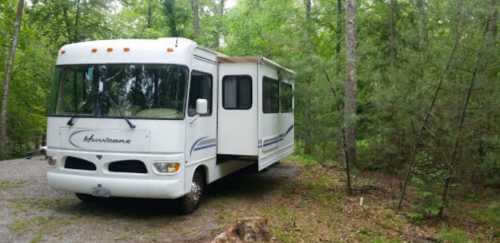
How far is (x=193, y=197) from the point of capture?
5695 mm

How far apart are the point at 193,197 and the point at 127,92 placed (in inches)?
72.3

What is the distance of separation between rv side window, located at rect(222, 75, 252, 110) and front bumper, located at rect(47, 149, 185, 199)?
1694 mm

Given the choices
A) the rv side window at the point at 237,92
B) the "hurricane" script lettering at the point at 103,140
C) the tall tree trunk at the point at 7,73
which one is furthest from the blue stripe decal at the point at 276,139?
the tall tree trunk at the point at 7,73

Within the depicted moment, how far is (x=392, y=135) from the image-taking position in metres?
7.86

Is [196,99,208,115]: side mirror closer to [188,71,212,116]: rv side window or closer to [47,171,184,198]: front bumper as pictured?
[188,71,212,116]: rv side window

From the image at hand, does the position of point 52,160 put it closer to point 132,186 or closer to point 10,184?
point 132,186

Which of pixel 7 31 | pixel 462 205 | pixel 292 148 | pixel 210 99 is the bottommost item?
pixel 462 205

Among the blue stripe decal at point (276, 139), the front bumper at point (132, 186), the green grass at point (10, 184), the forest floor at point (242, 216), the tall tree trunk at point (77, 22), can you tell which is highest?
the tall tree trunk at point (77, 22)

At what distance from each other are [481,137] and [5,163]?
10970mm

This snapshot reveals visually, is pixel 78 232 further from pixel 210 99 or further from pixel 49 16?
pixel 49 16

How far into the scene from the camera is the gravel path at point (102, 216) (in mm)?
4613

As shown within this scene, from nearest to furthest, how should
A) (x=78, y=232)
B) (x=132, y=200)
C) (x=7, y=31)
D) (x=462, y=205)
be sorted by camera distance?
(x=78, y=232), (x=132, y=200), (x=462, y=205), (x=7, y=31)

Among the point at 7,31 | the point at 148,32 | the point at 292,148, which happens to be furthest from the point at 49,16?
the point at 292,148

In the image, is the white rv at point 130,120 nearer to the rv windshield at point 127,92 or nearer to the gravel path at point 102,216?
the rv windshield at point 127,92
